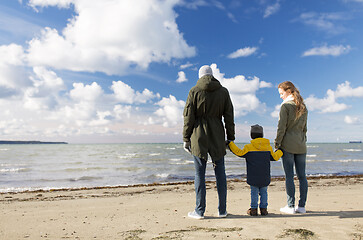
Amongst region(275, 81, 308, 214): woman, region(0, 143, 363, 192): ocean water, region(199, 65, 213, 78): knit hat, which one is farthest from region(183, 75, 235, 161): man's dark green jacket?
region(0, 143, 363, 192): ocean water

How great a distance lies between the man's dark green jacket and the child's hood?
55 centimetres

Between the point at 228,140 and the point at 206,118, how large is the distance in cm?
51

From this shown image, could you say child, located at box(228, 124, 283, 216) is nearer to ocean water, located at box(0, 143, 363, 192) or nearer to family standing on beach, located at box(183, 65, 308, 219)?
family standing on beach, located at box(183, 65, 308, 219)

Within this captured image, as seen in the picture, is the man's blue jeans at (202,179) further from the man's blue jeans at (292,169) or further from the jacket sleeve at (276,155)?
the man's blue jeans at (292,169)

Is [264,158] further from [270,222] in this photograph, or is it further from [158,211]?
[158,211]

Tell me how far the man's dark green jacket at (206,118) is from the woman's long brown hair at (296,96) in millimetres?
1155

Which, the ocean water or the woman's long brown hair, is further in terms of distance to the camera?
the ocean water

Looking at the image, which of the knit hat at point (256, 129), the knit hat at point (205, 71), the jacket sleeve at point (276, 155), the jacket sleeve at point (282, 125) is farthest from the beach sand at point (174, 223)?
the knit hat at point (205, 71)

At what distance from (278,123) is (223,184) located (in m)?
1.31

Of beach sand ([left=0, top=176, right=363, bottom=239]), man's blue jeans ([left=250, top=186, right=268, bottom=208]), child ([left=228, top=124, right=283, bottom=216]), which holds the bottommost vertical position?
beach sand ([left=0, top=176, right=363, bottom=239])

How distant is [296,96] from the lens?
420 cm

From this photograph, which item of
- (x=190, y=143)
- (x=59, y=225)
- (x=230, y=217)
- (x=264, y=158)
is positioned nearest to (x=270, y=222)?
(x=230, y=217)

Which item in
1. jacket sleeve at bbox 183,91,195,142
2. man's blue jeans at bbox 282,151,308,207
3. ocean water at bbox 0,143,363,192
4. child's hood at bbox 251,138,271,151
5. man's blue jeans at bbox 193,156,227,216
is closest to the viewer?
jacket sleeve at bbox 183,91,195,142

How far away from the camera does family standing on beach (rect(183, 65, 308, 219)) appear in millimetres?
3811
